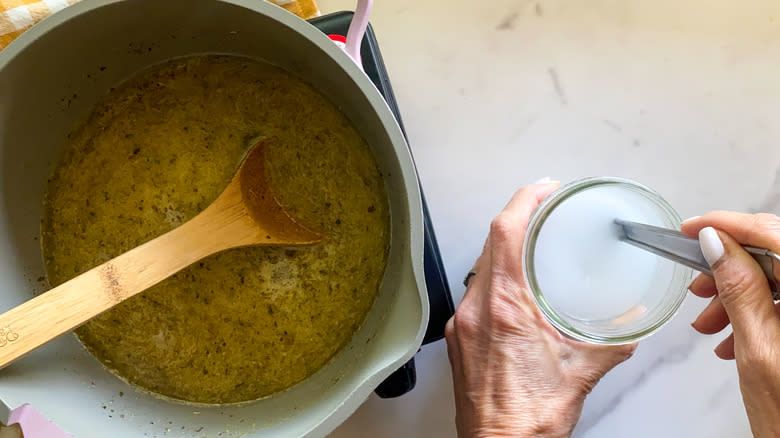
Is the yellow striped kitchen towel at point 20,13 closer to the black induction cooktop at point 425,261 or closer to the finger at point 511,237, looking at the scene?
the black induction cooktop at point 425,261

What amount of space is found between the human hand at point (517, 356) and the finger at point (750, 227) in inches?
6.7

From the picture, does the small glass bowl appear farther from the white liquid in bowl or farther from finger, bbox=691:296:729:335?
finger, bbox=691:296:729:335

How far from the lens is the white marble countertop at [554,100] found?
73 centimetres

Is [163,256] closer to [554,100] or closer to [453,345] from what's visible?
[453,345]

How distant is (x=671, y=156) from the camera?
74 centimetres

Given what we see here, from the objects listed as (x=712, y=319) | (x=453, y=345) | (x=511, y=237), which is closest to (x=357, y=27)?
(x=511, y=237)

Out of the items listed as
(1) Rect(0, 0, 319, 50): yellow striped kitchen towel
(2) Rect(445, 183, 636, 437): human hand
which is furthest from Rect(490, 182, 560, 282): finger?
(1) Rect(0, 0, 319, 50): yellow striped kitchen towel

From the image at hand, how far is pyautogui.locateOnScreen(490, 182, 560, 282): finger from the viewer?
22.7 inches

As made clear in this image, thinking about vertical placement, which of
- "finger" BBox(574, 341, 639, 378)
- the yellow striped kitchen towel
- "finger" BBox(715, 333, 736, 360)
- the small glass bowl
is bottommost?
"finger" BBox(715, 333, 736, 360)

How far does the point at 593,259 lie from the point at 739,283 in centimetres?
14

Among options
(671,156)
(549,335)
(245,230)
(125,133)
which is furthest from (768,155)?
(125,133)

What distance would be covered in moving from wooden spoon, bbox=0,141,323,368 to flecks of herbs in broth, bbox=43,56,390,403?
0.03 meters

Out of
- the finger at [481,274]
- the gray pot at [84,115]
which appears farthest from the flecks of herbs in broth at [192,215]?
the finger at [481,274]

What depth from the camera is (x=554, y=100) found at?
73cm
